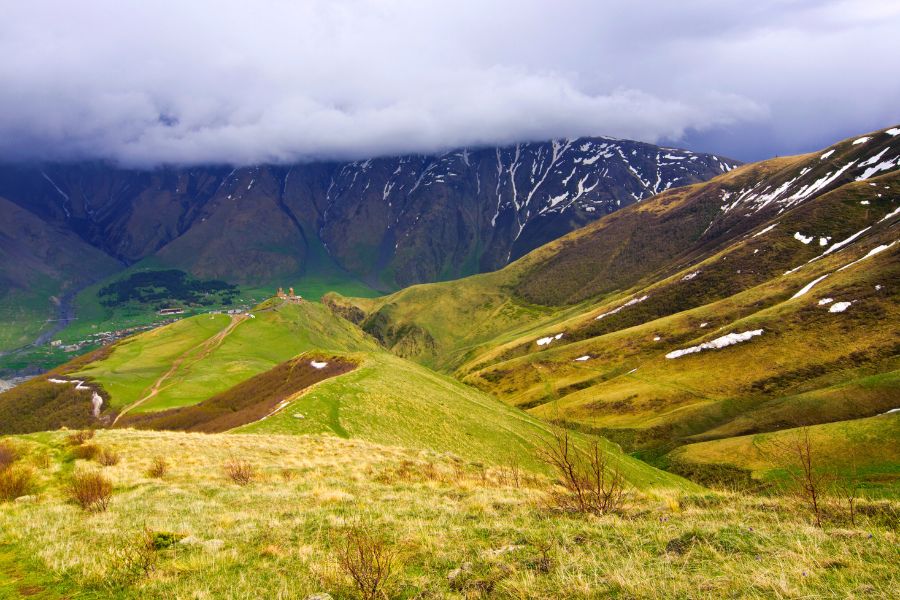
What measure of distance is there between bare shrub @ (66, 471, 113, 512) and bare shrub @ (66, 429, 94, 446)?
7.69 metres

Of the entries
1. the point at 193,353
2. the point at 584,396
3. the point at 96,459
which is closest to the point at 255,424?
the point at 96,459

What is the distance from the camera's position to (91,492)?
56.1 feet

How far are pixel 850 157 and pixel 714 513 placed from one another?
23303cm

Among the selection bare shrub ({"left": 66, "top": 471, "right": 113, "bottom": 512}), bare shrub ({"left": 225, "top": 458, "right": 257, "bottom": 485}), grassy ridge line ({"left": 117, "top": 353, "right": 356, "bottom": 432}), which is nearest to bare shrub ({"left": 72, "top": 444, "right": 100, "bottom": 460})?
bare shrub ({"left": 66, "top": 471, "right": 113, "bottom": 512})

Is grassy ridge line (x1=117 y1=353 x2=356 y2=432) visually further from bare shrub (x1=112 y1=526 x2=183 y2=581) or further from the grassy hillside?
the grassy hillside

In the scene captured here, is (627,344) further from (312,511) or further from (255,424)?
(312,511)

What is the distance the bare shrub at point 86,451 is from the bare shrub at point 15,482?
363 cm

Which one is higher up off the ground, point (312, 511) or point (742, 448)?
point (312, 511)

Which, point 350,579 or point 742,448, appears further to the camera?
point 742,448

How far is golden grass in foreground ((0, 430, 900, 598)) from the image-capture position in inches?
295

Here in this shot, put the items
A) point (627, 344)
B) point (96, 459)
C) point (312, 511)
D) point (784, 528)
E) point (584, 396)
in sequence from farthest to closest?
point (627, 344)
point (584, 396)
point (96, 459)
point (312, 511)
point (784, 528)

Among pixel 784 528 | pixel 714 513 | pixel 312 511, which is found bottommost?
pixel 312 511

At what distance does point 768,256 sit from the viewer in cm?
13775

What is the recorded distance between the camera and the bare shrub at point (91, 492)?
16.4m
